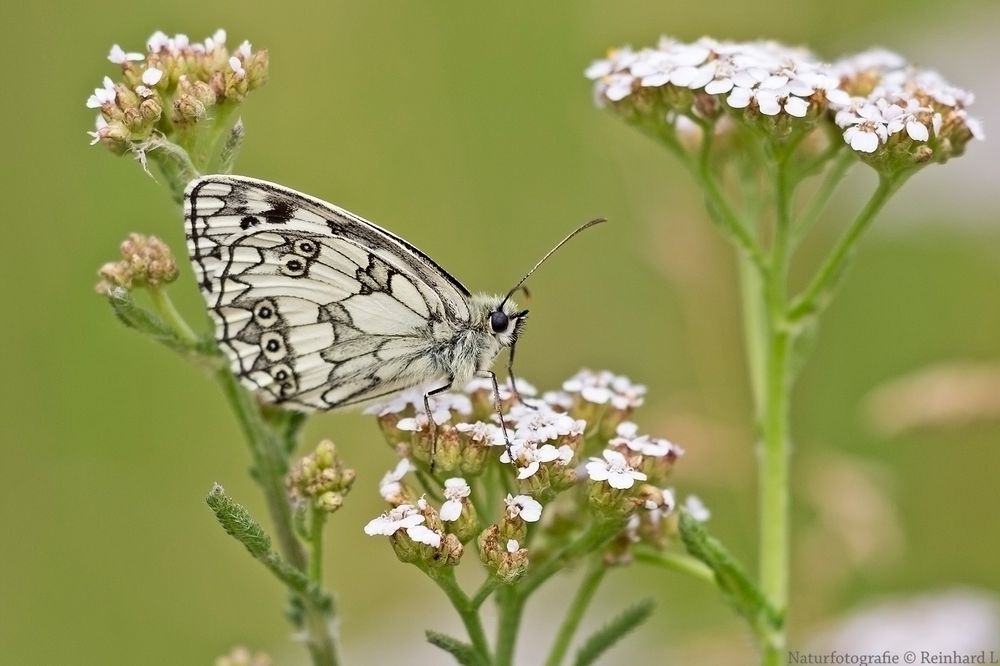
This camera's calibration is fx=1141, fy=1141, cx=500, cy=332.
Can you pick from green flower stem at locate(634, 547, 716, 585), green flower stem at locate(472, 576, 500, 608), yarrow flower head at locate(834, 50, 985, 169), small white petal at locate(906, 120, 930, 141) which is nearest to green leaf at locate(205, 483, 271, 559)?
green flower stem at locate(472, 576, 500, 608)

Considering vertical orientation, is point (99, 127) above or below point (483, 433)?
above

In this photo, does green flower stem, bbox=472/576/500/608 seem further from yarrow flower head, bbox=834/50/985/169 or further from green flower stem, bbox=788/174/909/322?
yarrow flower head, bbox=834/50/985/169

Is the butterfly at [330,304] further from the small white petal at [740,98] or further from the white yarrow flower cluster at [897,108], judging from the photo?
the white yarrow flower cluster at [897,108]

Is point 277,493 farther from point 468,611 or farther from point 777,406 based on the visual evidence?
point 777,406

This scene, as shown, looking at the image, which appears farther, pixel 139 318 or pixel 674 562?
pixel 674 562

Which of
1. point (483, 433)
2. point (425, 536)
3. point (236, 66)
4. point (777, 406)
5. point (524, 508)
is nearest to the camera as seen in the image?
point (425, 536)

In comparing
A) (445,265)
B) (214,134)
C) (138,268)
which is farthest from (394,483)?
(445,265)

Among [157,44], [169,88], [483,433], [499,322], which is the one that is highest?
[157,44]

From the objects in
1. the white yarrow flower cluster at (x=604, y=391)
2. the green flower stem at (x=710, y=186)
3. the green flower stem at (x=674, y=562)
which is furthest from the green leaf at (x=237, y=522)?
the green flower stem at (x=710, y=186)
